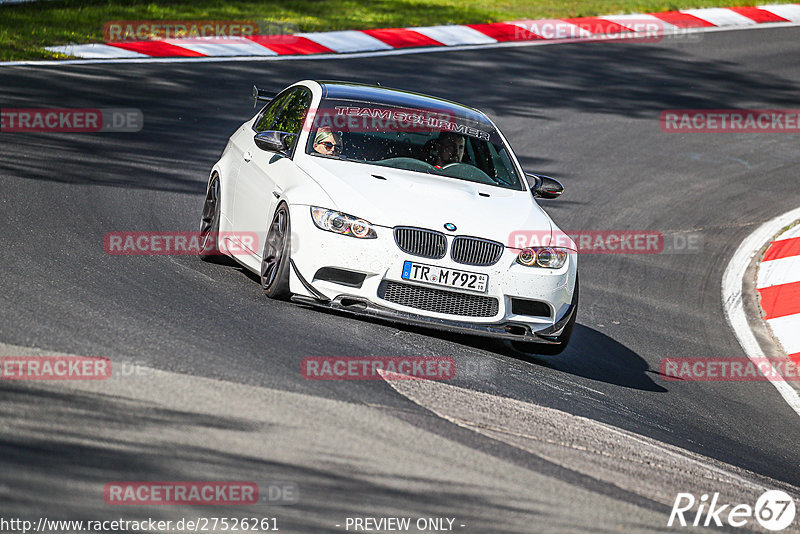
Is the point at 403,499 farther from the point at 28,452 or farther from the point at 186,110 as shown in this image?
the point at 186,110

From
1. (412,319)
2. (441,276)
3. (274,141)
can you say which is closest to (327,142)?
(274,141)

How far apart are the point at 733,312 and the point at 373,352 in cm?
572

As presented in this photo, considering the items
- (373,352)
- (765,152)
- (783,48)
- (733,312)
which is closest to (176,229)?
(373,352)

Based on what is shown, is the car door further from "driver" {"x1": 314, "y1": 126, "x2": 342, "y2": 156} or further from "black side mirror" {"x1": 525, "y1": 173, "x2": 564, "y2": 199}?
"black side mirror" {"x1": 525, "y1": 173, "x2": 564, "y2": 199}

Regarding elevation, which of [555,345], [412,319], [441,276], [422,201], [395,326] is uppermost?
[422,201]

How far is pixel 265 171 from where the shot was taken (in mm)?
9008

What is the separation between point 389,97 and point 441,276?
233cm

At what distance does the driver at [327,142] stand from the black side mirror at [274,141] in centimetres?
23

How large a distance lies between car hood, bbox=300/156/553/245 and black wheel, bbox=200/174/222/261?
1412 mm

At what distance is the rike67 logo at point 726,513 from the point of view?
17.6 feet

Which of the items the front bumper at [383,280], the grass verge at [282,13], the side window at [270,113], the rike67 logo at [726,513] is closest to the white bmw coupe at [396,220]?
the front bumper at [383,280]

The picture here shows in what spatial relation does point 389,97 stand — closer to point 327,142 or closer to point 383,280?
point 327,142

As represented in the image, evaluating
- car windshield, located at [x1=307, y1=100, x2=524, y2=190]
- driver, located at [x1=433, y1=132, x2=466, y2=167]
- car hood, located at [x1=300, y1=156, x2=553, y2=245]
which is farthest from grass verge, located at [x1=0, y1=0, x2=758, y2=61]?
car hood, located at [x1=300, y1=156, x2=553, y2=245]

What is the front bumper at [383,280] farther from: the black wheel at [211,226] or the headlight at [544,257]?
the black wheel at [211,226]
